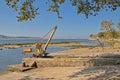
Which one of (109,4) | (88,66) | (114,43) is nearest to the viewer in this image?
(109,4)

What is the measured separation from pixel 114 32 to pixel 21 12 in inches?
1654

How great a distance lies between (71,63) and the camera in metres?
22.8

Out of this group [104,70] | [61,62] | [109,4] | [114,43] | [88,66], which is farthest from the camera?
[114,43]

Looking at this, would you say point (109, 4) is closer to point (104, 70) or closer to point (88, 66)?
point (104, 70)

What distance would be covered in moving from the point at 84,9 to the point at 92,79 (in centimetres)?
386

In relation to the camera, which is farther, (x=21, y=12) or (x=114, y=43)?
(x=114, y=43)

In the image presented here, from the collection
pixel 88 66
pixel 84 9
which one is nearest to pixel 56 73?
pixel 88 66

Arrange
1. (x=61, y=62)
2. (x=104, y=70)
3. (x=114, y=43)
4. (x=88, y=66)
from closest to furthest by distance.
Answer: (x=104, y=70)
(x=88, y=66)
(x=61, y=62)
(x=114, y=43)

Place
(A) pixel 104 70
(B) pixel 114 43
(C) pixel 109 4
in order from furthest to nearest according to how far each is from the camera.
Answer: (B) pixel 114 43, (A) pixel 104 70, (C) pixel 109 4

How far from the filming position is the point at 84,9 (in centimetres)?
1655

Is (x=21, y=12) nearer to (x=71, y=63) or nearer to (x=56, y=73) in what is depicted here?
(x=56, y=73)

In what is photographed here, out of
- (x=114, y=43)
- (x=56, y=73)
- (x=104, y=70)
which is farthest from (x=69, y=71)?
(x=114, y=43)

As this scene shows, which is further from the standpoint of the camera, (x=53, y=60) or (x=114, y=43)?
(x=114, y=43)

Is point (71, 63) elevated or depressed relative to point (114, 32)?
depressed
